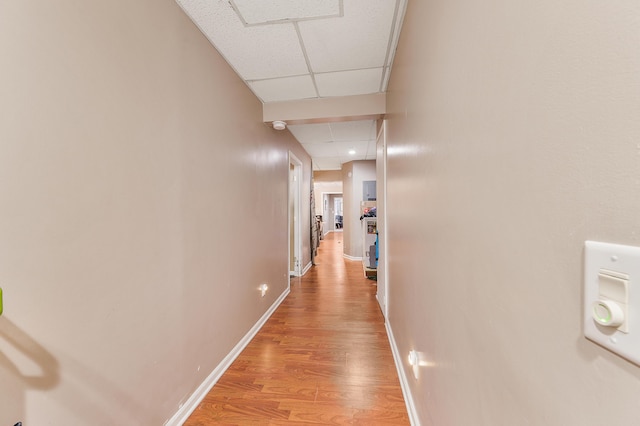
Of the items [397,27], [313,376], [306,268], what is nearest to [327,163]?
[306,268]

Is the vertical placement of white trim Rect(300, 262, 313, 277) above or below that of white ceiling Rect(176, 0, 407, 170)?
below

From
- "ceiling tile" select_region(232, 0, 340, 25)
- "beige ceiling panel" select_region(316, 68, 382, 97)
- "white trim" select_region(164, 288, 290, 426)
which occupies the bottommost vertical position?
"white trim" select_region(164, 288, 290, 426)

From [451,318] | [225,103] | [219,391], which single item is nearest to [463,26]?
[451,318]

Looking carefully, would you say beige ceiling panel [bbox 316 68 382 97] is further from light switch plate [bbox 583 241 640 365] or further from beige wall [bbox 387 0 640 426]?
light switch plate [bbox 583 241 640 365]

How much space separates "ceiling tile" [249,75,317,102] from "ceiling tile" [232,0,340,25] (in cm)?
77

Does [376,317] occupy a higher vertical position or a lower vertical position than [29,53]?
lower

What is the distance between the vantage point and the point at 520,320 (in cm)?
52

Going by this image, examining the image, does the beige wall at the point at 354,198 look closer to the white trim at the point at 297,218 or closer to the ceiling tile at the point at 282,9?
the white trim at the point at 297,218

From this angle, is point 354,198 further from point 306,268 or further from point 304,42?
point 304,42

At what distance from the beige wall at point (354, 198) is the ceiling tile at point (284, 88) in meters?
3.60

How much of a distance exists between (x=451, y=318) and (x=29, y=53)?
1690 millimetres

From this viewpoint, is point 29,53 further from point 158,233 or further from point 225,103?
point 225,103

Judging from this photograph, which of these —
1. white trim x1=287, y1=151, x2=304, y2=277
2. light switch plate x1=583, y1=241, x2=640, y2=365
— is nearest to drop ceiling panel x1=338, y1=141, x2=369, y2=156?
white trim x1=287, y1=151, x2=304, y2=277

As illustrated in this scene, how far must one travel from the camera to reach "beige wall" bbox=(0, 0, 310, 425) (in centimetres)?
81
